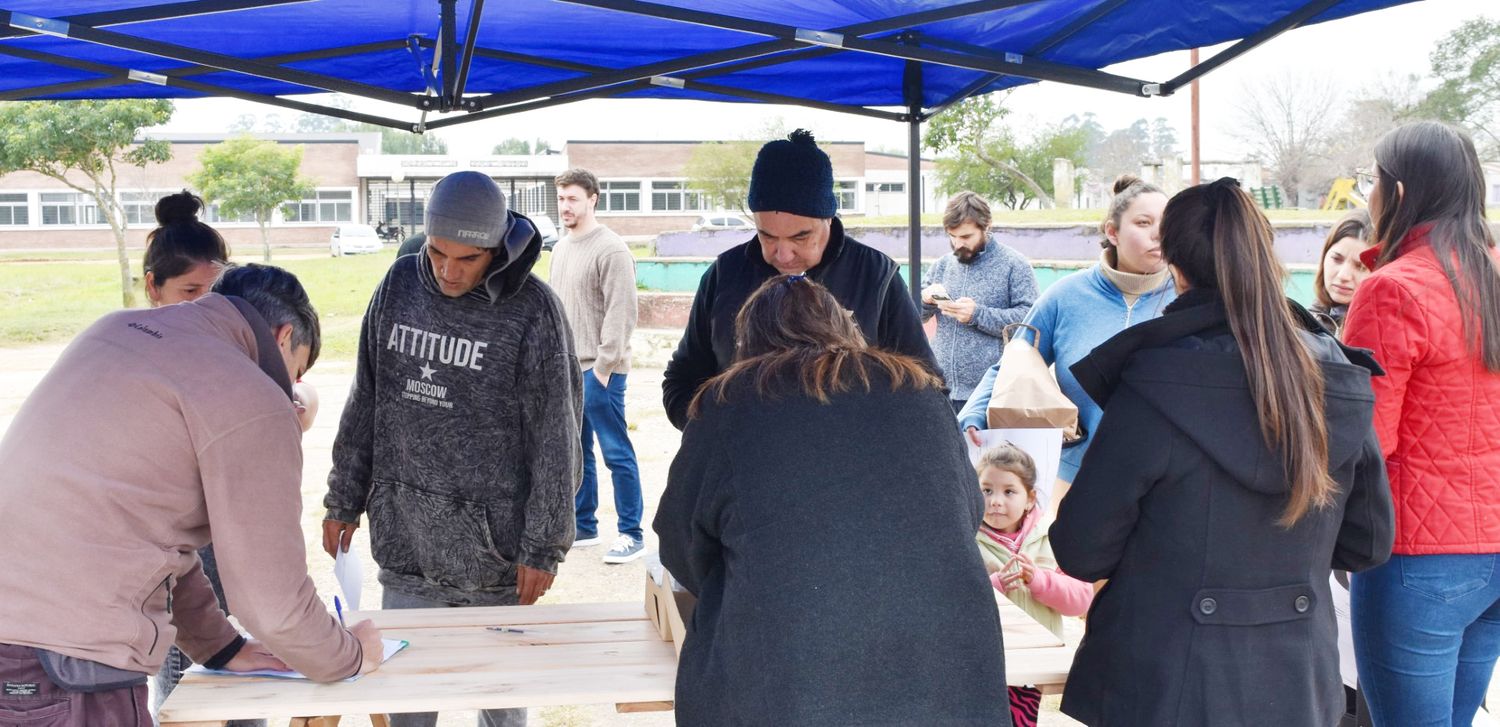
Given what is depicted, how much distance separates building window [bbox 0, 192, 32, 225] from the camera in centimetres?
4347

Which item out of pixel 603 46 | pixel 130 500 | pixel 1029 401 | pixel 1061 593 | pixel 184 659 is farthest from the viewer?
pixel 603 46

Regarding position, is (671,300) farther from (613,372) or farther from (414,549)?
(414,549)

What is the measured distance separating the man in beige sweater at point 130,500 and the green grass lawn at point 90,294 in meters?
14.4

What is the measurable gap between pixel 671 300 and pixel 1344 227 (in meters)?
14.3

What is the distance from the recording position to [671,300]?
17312 mm

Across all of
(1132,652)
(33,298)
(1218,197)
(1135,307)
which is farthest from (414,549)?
(33,298)

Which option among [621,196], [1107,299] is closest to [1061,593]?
[1107,299]

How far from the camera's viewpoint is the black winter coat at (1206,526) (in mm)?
1773

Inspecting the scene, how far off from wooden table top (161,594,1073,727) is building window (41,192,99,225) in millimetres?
48299

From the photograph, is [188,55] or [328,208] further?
[328,208]

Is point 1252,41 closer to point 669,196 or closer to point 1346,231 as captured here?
point 1346,231

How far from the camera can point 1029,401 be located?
9.72 feet

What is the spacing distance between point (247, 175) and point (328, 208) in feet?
48.0

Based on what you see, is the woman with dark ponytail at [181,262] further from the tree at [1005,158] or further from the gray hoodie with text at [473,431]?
the tree at [1005,158]
